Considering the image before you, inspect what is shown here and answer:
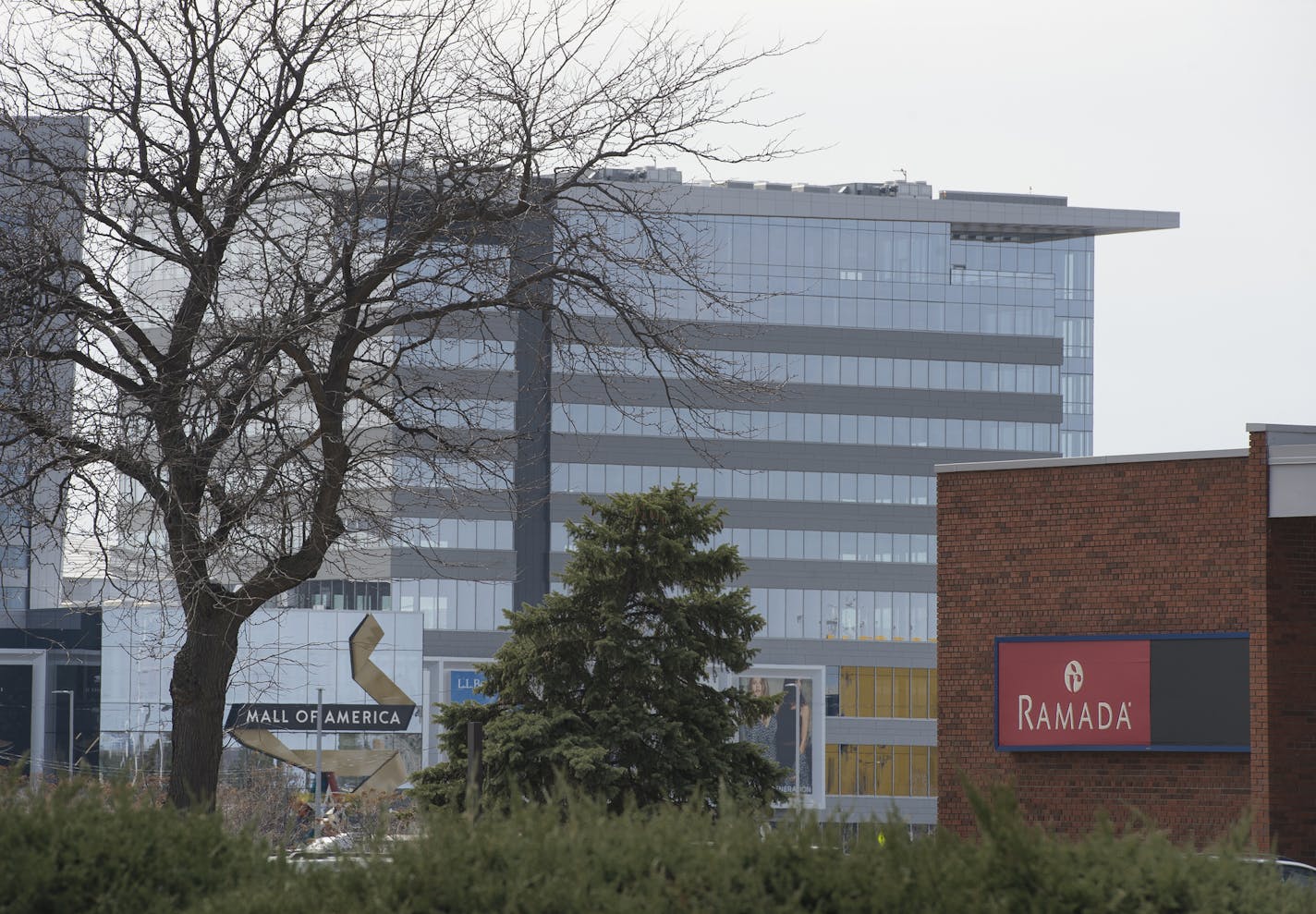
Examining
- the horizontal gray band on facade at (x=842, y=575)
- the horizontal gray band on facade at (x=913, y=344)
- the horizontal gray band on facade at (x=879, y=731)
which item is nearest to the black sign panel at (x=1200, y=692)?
Result: the horizontal gray band on facade at (x=842, y=575)

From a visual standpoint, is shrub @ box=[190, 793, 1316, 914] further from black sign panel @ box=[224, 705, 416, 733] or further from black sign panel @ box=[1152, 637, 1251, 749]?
black sign panel @ box=[224, 705, 416, 733]

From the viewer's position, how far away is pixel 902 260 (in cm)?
10350

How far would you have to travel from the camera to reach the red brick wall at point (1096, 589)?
74.8ft

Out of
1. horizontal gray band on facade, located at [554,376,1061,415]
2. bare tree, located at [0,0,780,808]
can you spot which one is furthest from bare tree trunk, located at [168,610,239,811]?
horizontal gray band on facade, located at [554,376,1061,415]

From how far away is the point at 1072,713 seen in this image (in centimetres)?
2416

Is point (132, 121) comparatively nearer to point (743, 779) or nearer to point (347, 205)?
point (347, 205)

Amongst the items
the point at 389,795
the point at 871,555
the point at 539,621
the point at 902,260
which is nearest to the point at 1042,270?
the point at 902,260

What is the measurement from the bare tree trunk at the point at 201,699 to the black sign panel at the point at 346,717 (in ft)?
185

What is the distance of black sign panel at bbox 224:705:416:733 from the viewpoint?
224ft

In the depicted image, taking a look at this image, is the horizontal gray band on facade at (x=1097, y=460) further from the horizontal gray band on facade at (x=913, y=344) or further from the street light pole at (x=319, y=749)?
the horizontal gray band on facade at (x=913, y=344)

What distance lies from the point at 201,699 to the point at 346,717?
59680 millimetres

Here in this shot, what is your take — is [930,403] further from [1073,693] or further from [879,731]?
[1073,693]

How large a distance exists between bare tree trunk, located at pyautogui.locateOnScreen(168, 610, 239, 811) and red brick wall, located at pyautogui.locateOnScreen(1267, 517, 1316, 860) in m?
15.0

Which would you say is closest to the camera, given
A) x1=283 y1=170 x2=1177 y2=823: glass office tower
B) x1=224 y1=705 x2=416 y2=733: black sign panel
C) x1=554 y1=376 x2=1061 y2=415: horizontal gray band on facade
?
x1=224 y1=705 x2=416 y2=733: black sign panel
